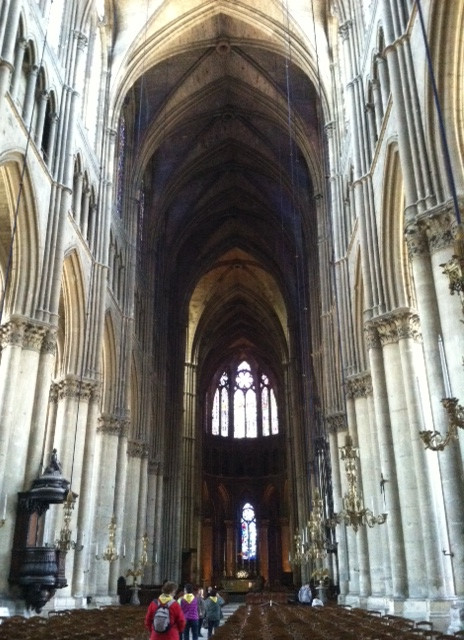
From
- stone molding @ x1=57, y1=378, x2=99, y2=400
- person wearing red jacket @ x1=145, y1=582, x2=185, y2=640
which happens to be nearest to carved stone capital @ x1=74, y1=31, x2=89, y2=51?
stone molding @ x1=57, y1=378, x2=99, y2=400

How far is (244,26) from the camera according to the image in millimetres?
29250

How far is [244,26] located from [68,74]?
11342 millimetres

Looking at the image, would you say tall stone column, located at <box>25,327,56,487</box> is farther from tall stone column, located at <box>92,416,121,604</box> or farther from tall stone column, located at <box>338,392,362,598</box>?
tall stone column, located at <box>338,392,362,598</box>

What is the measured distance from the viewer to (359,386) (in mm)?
21297

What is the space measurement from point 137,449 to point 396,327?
17968 millimetres

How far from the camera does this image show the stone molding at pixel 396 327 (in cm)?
1639

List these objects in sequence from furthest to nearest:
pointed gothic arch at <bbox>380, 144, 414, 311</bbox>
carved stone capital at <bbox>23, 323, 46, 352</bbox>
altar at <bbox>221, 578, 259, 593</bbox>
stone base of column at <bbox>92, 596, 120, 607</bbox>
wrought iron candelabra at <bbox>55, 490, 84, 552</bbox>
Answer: altar at <bbox>221, 578, 259, 593</bbox>, stone base of column at <bbox>92, 596, 120, 607</bbox>, wrought iron candelabra at <bbox>55, 490, 84, 552</bbox>, carved stone capital at <bbox>23, 323, 46, 352</bbox>, pointed gothic arch at <bbox>380, 144, 414, 311</bbox>

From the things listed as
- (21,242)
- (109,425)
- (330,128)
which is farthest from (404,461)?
(330,128)

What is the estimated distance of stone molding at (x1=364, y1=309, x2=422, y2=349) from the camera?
53.8 feet

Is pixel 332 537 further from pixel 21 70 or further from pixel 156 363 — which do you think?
pixel 21 70

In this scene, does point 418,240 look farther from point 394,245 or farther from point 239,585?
point 239,585

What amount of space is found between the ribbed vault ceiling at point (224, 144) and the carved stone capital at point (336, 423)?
11.7 metres

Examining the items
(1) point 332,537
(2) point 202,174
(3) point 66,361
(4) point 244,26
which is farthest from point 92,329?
(2) point 202,174

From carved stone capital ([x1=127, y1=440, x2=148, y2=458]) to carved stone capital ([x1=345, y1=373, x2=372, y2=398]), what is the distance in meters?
12.8
